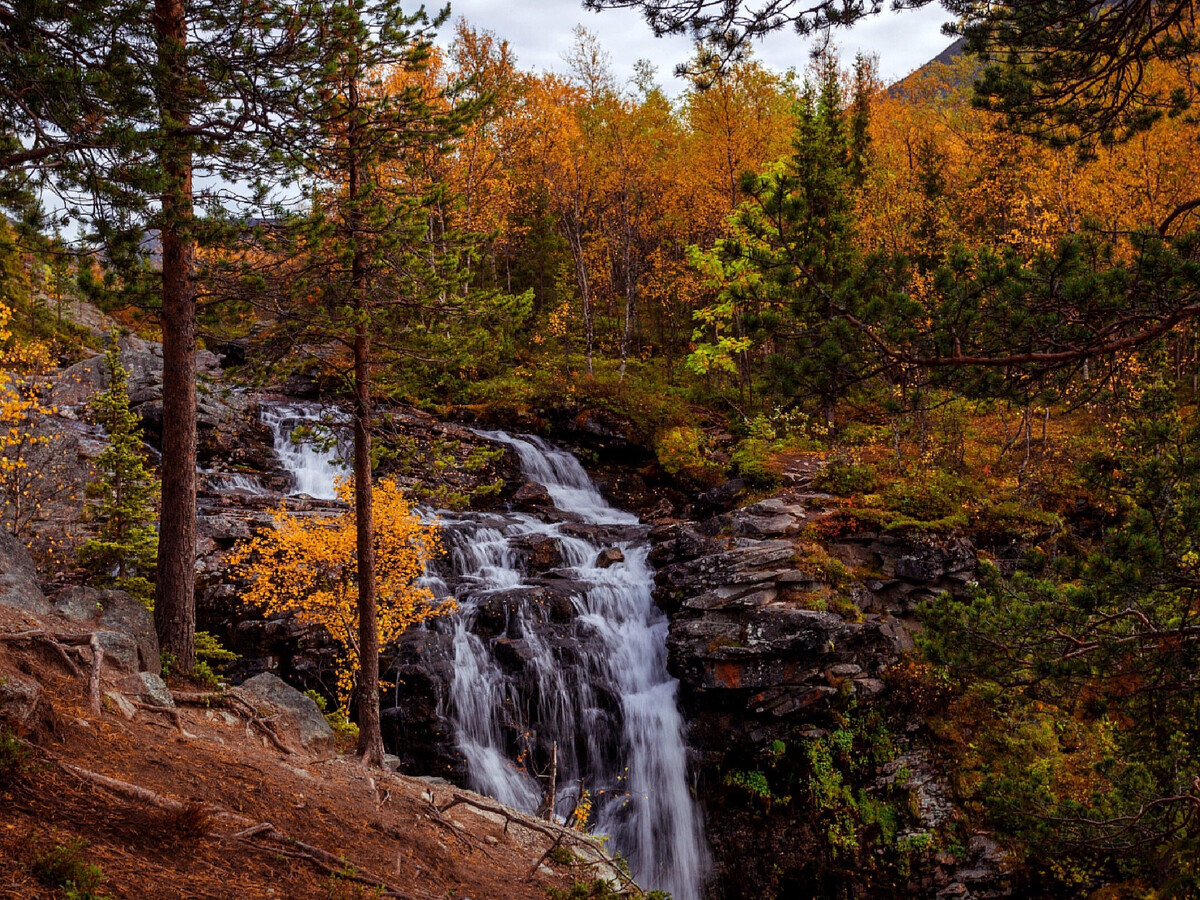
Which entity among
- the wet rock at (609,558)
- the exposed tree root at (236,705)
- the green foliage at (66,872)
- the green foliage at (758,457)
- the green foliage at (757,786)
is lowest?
the green foliage at (757,786)

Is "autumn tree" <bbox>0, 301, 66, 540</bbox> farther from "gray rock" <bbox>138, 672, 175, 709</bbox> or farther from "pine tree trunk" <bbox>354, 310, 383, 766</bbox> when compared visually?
"pine tree trunk" <bbox>354, 310, 383, 766</bbox>

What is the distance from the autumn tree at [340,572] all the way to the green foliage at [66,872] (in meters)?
8.76

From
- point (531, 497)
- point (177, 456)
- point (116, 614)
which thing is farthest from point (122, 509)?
point (531, 497)

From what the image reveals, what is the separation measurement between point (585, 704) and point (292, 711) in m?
5.75

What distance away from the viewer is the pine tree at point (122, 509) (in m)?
11.3

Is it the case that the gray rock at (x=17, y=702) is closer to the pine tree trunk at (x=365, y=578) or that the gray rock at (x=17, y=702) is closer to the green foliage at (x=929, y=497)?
the pine tree trunk at (x=365, y=578)

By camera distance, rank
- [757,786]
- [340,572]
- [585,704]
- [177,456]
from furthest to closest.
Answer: [585,704]
[757,786]
[340,572]
[177,456]

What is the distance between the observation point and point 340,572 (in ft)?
41.5

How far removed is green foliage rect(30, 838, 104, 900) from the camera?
129 inches

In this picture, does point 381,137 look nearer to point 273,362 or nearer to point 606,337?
point 273,362

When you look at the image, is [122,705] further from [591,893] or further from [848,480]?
[848,480]

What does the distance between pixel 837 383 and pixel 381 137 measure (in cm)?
622

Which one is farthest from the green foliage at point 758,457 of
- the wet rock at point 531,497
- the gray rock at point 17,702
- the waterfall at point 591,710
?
the gray rock at point 17,702

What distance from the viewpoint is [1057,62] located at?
250 inches
